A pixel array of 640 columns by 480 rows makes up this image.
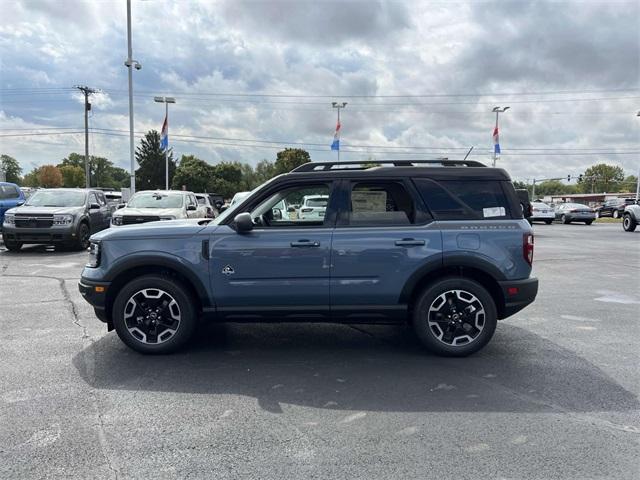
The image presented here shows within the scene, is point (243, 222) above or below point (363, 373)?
above

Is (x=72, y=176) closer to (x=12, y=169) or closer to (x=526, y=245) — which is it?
(x=12, y=169)

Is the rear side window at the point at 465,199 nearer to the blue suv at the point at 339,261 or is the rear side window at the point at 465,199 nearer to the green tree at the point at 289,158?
the blue suv at the point at 339,261

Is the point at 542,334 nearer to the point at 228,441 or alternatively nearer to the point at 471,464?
the point at 471,464

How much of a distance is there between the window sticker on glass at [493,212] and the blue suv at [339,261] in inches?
0.4

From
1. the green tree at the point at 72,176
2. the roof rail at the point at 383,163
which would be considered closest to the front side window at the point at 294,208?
the roof rail at the point at 383,163

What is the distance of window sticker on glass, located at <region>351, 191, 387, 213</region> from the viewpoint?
15.7ft

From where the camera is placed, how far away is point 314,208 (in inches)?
189

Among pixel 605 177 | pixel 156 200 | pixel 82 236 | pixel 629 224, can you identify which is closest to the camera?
pixel 82 236

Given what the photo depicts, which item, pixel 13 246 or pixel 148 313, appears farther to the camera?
pixel 13 246

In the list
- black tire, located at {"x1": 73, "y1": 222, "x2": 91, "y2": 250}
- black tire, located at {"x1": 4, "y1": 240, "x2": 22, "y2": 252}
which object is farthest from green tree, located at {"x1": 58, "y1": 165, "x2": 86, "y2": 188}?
black tire, located at {"x1": 73, "y1": 222, "x2": 91, "y2": 250}

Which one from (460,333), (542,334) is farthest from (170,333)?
(542,334)

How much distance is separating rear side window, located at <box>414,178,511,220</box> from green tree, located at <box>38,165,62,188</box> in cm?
14050

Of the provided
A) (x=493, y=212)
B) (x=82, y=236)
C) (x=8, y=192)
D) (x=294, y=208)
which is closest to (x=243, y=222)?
(x=294, y=208)

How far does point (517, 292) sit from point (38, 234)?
488 inches
